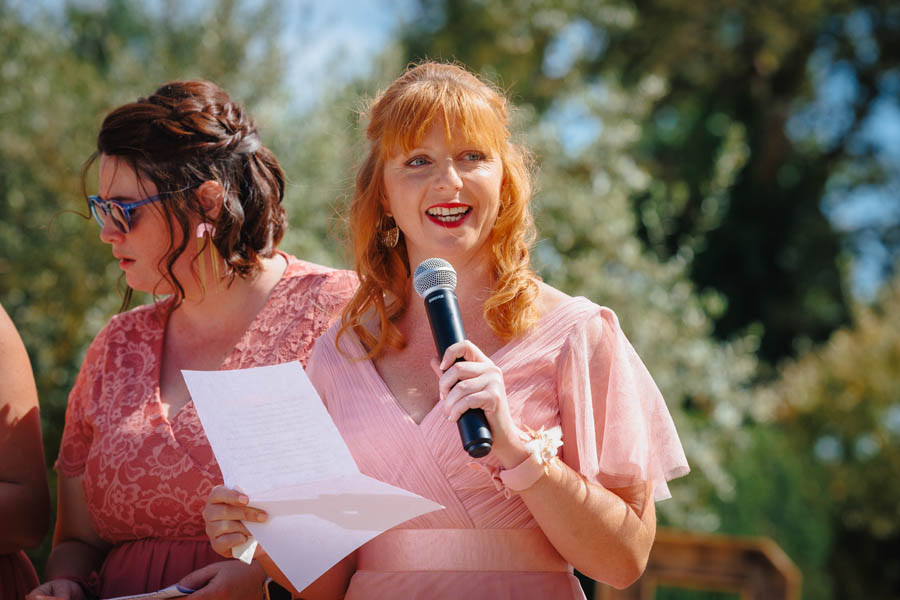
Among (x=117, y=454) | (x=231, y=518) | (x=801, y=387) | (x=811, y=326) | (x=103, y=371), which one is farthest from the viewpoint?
(x=811, y=326)

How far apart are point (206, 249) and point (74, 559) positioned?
1076mm

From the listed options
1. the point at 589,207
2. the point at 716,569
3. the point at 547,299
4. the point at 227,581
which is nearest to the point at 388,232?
the point at 547,299

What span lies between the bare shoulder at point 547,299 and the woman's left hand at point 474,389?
21.9 inches

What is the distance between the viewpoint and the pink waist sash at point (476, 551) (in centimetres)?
229

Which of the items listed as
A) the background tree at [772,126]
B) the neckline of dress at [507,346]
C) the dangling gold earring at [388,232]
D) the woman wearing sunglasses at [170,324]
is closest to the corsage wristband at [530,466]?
the neckline of dress at [507,346]

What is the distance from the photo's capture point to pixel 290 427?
7.23 feet

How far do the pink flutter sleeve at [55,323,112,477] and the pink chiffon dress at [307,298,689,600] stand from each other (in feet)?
3.90

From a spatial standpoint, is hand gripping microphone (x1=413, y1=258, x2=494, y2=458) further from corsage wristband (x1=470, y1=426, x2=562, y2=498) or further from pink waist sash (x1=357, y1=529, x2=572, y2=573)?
pink waist sash (x1=357, y1=529, x2=572, y2=573)

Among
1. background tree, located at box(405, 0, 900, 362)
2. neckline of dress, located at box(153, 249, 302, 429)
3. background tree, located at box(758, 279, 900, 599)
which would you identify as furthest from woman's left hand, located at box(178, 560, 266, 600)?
background tree, located at box(405, 0, 900, 362)

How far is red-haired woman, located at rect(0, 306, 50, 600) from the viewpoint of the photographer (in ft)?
9.58

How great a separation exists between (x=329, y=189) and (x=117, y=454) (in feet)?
13.9

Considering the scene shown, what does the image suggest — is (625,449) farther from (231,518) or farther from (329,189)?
(329,189)

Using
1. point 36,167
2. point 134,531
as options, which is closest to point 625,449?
point 134,531

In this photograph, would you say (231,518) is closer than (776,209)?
Yes
